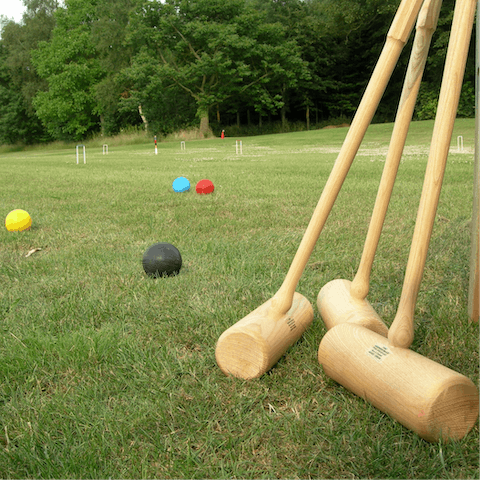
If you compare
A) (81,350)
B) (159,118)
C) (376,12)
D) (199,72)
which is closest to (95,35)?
(159,118)

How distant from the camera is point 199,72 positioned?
31.6 metres

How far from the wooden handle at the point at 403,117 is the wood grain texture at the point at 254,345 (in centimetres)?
41

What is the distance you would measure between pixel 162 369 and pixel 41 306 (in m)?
1.02

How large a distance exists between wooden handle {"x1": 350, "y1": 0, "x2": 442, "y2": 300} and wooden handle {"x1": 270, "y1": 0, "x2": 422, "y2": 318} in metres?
0.06

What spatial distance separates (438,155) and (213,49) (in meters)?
33.5

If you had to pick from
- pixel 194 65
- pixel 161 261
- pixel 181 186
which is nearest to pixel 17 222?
pixel 161 261

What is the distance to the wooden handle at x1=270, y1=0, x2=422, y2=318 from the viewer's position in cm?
161

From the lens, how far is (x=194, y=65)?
31297 millimetres

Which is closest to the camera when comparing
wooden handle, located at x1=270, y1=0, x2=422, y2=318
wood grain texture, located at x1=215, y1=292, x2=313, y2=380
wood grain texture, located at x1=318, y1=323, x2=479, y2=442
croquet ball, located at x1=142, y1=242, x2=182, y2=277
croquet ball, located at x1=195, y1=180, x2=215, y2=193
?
wood grain texture, located at x1=318, y1=323, x2=479, y2=442

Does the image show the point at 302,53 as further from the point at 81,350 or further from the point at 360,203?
the point at 81,350

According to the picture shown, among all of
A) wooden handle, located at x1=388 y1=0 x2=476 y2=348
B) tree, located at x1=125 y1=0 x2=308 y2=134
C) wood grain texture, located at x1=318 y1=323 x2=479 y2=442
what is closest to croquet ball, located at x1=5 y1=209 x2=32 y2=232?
wood grain texture, located at x1=318 y1=323 x2=479 y2=442

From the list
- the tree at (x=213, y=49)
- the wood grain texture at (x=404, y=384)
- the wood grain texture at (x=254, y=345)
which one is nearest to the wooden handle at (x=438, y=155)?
the wood grain texture at (x=404, y=384)

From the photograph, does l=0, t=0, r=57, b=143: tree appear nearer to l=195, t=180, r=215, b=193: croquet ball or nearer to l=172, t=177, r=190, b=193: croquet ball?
l=172, t=177, r=190, b=193: croquet ball

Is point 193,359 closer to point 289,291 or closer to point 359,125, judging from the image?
point 289,291
